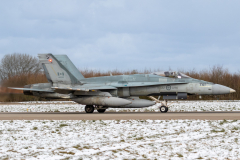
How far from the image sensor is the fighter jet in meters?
16.9

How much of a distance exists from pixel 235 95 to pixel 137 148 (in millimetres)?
33518

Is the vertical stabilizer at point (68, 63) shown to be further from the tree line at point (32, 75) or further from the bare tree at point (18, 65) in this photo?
the bare tree at point (18, 65)

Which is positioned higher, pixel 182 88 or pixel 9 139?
pixel 182 88

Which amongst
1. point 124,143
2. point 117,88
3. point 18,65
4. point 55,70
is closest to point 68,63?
point 55,70

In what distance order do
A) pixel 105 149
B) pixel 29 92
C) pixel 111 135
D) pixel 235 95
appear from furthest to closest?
pixel 235 95 < pixel 29 92 < pixel 111 135 < pixel 105 149

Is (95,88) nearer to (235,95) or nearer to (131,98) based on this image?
(131,98)

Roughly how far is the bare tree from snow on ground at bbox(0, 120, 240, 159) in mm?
45804

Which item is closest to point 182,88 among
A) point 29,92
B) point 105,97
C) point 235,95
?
point 105,97

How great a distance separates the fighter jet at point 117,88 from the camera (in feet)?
55.3

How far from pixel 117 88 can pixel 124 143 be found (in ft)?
35.3

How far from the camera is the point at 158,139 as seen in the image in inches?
292

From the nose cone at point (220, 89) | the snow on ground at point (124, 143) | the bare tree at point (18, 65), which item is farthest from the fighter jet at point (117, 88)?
the bare tree at point (18, 65)

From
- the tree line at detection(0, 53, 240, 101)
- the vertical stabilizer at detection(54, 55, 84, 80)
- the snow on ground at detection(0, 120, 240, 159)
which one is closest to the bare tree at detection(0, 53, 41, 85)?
the tree line at detection(0, 53, 240, 101)

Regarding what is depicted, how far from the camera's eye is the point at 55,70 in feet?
59.0
